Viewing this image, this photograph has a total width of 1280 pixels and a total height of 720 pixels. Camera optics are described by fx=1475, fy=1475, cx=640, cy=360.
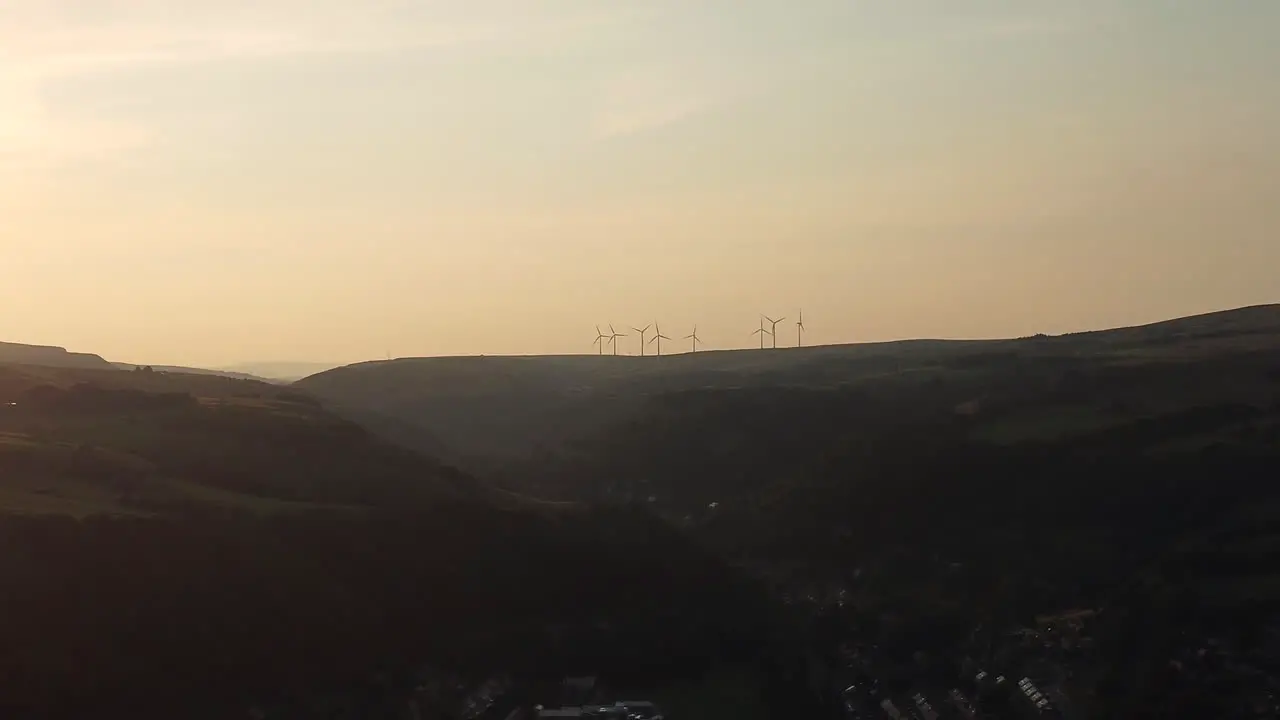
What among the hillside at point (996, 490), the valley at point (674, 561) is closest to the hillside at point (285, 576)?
the valley at point (674, 561)

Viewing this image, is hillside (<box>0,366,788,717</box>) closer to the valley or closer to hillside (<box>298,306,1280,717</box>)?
the valley

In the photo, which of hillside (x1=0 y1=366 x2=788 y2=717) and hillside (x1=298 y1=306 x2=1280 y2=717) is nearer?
hillside (x1=0 y1=366 x2=788 y2=717)

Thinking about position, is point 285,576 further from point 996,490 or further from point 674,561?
point 996,490

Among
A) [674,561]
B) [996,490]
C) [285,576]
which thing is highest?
[285,576]

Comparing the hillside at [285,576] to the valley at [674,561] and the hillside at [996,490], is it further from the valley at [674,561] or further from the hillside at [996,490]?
the hillside at [996,490]

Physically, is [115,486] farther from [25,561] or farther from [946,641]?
[946,641]

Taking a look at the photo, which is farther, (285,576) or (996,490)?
(996,490)

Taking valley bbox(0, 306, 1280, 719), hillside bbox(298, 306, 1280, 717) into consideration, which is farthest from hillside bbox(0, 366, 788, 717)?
hillside bbox(298, 306, 1280, 717)

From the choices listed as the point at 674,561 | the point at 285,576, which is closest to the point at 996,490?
the point at 674,561

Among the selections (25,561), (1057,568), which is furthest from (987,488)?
(25,561)
